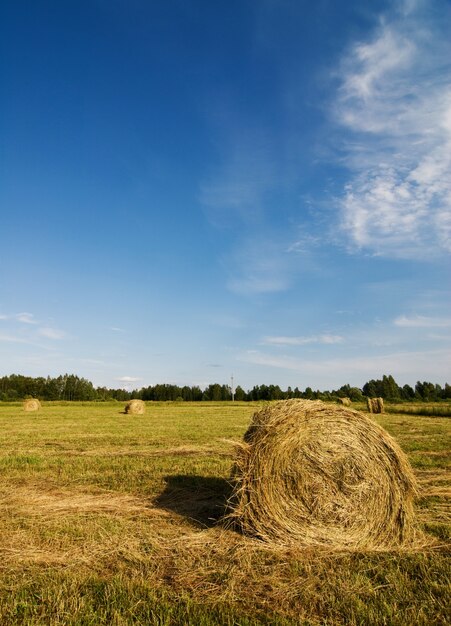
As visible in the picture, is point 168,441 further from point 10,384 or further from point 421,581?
point 10,384

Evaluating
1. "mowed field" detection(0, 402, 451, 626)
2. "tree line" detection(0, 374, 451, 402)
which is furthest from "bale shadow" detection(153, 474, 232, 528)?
"tree line" detection(0, 374, 451, 402)

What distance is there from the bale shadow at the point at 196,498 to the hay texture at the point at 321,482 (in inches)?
28.0

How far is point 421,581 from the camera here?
430cm

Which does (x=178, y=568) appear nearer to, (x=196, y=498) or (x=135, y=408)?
(x=196, y=498)

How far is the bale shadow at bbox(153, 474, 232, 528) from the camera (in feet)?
21.9

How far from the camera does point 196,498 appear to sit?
7633 mm

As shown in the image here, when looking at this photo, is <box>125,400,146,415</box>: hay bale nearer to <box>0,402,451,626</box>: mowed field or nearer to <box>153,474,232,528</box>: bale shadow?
<box>153,474,232,528</box>: bale shadow

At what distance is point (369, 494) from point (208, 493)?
2.98 metres

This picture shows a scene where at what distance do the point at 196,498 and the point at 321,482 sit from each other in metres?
2.44

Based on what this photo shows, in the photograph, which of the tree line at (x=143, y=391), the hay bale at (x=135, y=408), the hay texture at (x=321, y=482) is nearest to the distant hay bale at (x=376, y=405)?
the hay bale at (x=135, y=408)

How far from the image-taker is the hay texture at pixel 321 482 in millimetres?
5789

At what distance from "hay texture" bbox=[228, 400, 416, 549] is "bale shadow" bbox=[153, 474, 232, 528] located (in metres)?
0.71

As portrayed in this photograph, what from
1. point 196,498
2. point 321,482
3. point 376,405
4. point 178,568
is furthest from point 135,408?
point 178,568

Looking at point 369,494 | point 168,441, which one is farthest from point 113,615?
point 168,441
